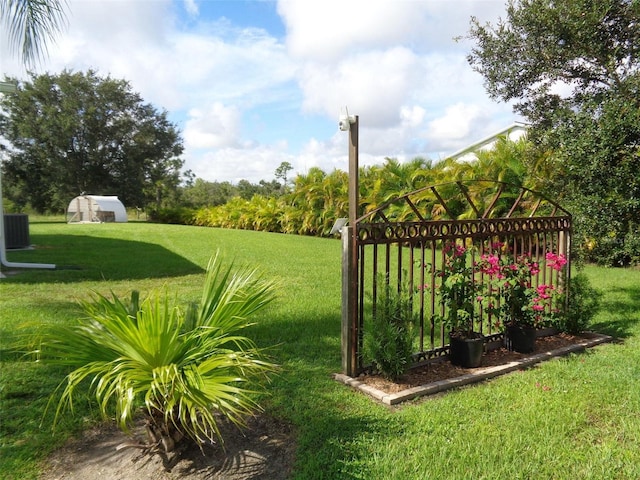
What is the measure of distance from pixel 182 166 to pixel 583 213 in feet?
128

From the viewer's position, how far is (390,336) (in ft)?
12.0

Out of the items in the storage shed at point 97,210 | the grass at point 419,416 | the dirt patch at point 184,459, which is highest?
the storage shed at point 97,210

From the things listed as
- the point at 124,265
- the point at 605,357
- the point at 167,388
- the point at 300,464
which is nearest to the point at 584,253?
the point at 605,357

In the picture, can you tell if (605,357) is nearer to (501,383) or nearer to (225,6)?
(501,383)

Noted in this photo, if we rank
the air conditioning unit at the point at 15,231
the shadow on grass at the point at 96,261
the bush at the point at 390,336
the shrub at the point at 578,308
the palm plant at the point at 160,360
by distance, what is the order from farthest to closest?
the air conditioning unit at the point at 15,231
the shadow on grass at the point at 96,261
the shrub at the point at 578,308
the bush at the point at 390,336
the palm plant at the point at 160,360

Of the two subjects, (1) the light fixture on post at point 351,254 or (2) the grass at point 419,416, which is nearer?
(2) the grass at point 419,416

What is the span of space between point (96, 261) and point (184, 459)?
857 centimetres

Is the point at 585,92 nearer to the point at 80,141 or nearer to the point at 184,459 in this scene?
the point at 184,459

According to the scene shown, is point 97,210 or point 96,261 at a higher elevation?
point 97,210

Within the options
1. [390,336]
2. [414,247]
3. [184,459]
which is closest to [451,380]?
[390,336]

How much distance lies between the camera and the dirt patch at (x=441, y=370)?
147 inches

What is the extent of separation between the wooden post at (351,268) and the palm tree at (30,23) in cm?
439

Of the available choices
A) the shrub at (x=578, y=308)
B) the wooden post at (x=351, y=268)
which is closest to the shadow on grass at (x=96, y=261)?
the wooden post at (x=351, y=268)

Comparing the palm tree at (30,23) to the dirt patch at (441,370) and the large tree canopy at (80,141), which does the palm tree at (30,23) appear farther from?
the large tree canopy at (80,141)
